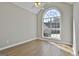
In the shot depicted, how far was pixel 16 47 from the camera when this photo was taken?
1.77 metres

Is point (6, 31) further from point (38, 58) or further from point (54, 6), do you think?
point (54, 6)

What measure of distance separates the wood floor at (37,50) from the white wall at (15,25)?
11cm

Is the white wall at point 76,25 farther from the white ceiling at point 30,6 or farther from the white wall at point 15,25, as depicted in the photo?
the white wall at point 15,25

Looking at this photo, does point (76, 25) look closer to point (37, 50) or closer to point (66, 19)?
point (66, 19)

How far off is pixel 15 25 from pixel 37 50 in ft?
1.73

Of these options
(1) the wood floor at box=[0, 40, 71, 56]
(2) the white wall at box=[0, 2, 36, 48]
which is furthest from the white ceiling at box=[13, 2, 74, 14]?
(1) the wood floor at box=[0, 40, 71, 56]

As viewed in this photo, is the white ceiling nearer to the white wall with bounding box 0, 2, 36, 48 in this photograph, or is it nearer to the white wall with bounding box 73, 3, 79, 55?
the white wall with bounding box 0, 2, 36, 48

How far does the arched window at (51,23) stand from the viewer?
183 centimetres

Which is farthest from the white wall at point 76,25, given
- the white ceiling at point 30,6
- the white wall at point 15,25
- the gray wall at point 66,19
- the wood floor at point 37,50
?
the white wall at point 15,25

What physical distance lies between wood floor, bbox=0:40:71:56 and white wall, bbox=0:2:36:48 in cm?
11

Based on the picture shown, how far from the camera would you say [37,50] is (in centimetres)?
183

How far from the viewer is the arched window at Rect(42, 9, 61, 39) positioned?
183 cm

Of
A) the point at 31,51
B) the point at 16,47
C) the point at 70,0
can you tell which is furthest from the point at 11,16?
the point at 70,0

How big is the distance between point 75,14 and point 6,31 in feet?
3.62
